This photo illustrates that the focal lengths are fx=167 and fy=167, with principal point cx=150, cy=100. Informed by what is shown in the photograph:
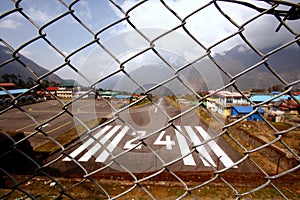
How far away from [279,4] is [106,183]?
421 cm

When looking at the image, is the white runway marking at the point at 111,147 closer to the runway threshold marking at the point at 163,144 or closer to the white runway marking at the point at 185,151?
the runway threshold marking at the point at 163,144

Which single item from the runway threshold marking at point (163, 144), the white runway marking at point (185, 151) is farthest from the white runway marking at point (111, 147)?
the white runway marking at point (185, 151)

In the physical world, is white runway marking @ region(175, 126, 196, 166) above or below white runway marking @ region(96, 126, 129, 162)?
below

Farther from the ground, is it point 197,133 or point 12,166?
point 12,166

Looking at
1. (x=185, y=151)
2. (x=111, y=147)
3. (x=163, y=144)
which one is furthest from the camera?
(x=111, y=147)

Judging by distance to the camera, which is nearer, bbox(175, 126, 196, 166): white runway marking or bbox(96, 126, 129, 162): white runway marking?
bbox(175, 126, 196, 166): white runway marking

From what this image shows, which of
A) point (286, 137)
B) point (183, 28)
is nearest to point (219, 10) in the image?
point (183, 28)

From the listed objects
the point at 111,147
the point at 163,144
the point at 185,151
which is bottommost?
the point at 185,151

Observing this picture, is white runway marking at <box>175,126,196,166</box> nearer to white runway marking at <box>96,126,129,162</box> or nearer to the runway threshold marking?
the runway threshold marking

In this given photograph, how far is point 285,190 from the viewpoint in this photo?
371 centimetres

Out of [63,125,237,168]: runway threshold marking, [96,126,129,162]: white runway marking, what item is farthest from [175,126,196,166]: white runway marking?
[96,126,129,162]: white runway marking

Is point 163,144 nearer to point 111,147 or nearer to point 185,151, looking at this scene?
point 185,151

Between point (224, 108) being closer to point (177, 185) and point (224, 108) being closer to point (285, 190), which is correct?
point (285, 190)

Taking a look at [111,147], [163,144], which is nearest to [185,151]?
[163,144]
